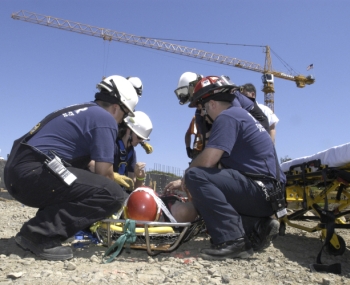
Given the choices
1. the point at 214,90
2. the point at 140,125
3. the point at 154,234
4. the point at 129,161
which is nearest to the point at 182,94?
the point at 140,125

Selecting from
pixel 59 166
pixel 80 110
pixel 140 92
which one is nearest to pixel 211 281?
pixel 59 166

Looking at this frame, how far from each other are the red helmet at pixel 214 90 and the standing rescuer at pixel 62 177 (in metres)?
0.92

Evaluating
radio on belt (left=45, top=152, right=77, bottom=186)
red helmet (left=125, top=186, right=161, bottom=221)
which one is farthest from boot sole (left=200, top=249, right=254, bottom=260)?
Result: radio on belt (left=45, top=152, right=77, bottom=186)

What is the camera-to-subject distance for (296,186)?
16.0 feet

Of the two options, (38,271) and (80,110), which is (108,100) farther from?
(38,271)

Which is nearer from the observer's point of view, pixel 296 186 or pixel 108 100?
pixel 108 100

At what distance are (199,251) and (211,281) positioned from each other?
0.93 metres

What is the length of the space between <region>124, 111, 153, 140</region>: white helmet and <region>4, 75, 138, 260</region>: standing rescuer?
5.85 feet

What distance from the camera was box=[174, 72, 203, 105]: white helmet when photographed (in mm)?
5664

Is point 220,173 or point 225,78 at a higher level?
point 225,78

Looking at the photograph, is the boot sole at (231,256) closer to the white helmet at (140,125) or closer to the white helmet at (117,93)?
the white helmet at (117,93)

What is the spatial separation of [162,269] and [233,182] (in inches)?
38.3

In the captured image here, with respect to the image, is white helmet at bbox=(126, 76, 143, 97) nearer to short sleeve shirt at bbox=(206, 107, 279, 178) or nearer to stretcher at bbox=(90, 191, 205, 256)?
short sleeve shirt at bbox=(206, 107, 279, 178)

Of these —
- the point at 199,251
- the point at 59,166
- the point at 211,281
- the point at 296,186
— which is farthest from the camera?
the point at 296,186
